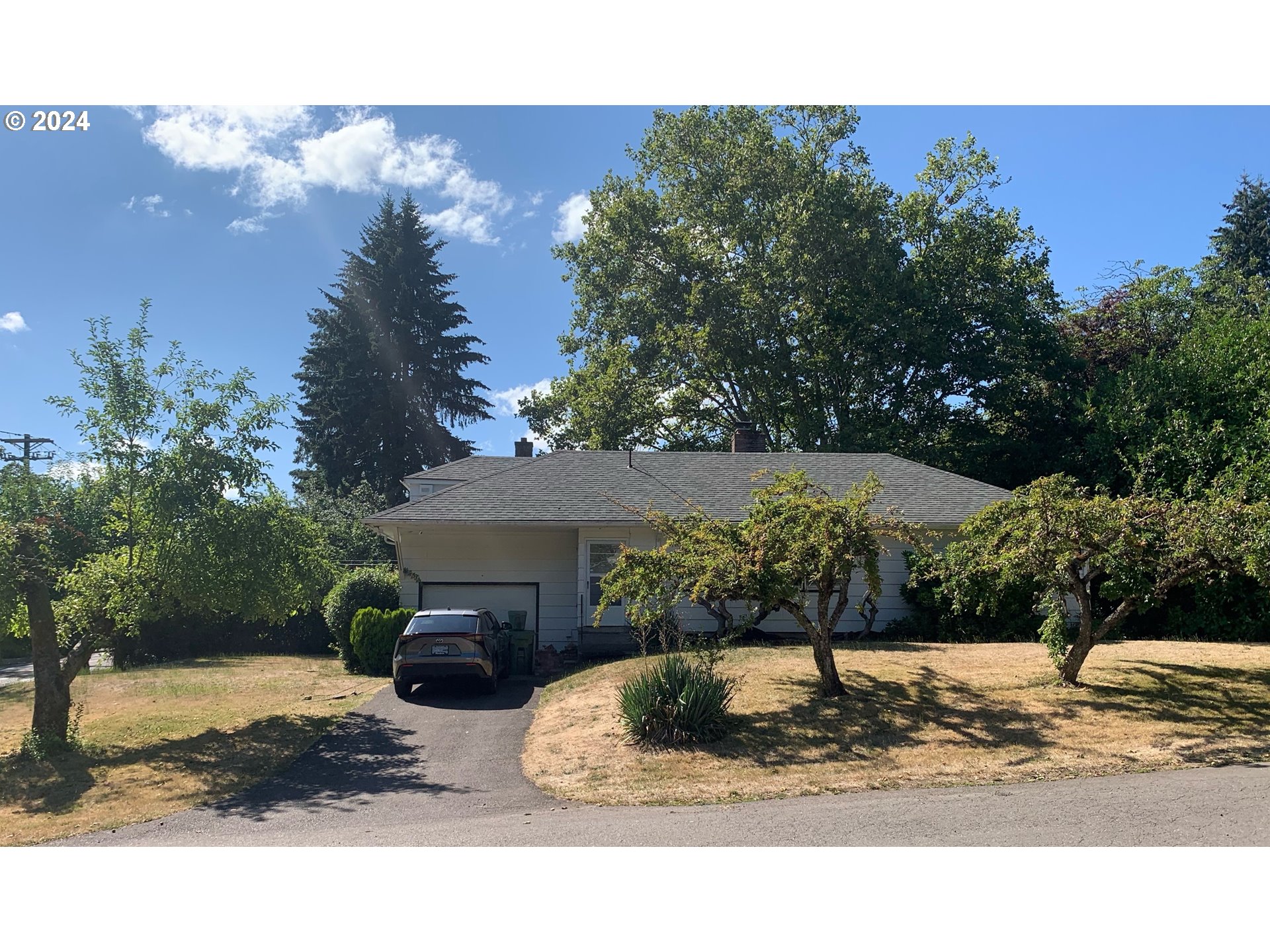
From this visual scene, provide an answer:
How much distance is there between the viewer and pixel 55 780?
938 centimetres

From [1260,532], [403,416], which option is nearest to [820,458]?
[1260,532]

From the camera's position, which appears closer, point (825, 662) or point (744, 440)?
point (825, 662)

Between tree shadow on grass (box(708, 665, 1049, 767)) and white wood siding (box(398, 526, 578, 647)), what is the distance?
23.6ft

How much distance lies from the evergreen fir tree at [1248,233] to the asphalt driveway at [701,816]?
40085mm

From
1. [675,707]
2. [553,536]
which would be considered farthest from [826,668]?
[553,536]

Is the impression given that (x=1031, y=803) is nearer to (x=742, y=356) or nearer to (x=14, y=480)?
(x=14, y=480)

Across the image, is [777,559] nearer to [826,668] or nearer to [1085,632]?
[826,668]

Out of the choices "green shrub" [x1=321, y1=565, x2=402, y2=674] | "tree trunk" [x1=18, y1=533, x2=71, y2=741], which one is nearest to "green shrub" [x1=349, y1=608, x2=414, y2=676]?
"green shrub" [x1=321, y1=565, x2=402, y2=674]

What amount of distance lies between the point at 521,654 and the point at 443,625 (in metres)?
2.98

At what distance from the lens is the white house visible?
16.7 m

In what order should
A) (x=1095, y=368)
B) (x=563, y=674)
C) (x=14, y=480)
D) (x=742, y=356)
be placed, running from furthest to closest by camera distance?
(x=742, y=356) → (x=1095, y=368) → (x=563, y=674) → (x=14, y=480)

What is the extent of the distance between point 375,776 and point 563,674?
250 inches

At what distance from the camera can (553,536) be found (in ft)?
58.4

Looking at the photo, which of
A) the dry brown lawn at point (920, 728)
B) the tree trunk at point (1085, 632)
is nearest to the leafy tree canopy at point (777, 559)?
the dry brown lawn at point (920, 728)
